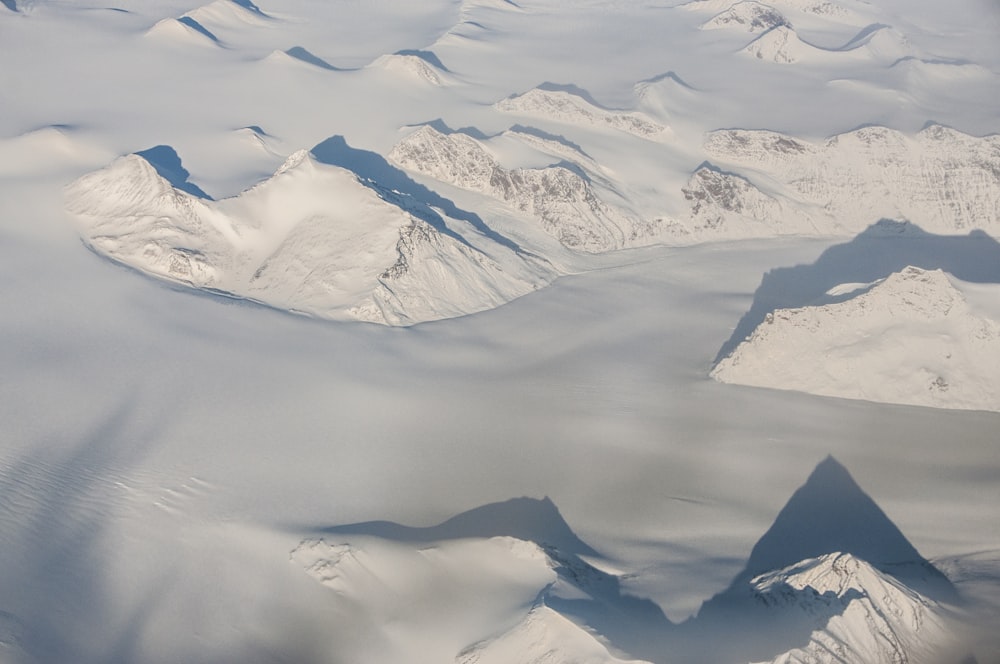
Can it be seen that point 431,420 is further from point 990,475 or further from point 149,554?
point 990,475

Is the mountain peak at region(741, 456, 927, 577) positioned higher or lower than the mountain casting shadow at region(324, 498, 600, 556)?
higher

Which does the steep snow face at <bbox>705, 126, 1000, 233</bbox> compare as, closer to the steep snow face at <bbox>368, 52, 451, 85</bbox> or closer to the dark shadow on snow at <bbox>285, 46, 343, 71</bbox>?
the steep snow face at <bbox>368, 52, 451, 85</bbox>

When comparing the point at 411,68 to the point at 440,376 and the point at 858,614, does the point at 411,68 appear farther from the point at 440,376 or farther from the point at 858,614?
the point at 858,614

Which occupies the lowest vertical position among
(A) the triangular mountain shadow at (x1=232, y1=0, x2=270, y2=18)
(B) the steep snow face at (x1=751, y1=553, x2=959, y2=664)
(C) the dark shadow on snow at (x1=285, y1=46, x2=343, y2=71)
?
(A) the triangular mountain shadow at (x1=232, y1=0, x2=270, y2=18)

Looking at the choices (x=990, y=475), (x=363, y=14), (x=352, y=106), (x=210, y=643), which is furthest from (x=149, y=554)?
(x=363, y=14)

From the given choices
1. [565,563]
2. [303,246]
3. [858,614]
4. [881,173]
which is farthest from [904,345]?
[881,173]

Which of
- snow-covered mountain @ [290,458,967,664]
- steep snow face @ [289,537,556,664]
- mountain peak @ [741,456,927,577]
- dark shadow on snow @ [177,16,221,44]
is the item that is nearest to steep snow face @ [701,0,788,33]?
dark shadow on snow @ [177,16,221,44]

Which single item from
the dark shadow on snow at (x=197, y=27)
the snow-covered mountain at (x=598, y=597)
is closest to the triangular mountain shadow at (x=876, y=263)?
the snow-covered mountain at (x=598, y=597)

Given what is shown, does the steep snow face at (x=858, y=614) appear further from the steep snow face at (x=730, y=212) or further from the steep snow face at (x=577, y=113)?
the steep snow face at (x=577, y=113)
